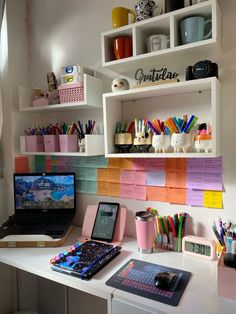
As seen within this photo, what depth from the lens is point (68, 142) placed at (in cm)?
130

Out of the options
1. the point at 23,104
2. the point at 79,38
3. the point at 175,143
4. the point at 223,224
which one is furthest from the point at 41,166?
the point at 223,224

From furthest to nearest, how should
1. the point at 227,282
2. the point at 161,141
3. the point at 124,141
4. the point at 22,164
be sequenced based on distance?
1. the point at 22,164
2. the point at 124,141
3. the point at 161,141
4. the point at 227,282

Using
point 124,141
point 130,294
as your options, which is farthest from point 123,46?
point 130,294

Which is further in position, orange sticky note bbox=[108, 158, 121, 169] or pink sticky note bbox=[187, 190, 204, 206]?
orange sticky note bbox=[108, 158, 121, 169]

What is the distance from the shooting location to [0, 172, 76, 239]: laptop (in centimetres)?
140

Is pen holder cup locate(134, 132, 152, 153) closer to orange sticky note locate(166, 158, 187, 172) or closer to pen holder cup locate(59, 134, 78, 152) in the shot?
orange sticky note locate(166, 158, 187, 172)

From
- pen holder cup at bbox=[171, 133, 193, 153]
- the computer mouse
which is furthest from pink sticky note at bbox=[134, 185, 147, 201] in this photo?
the computer mouse

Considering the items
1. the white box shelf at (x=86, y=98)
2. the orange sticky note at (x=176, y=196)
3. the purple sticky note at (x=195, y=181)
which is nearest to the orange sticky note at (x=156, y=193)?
the orange sticky note at (x=176, y=196)

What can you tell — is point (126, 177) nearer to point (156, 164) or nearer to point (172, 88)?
point (156, 164)

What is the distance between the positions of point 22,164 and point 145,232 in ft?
2.92

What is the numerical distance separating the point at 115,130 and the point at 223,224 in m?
0.64

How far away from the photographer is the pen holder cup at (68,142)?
130 centimetres

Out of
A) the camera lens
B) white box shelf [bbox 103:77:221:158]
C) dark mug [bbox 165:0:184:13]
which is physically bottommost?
white box shelf [bbox 103:77:221:158]

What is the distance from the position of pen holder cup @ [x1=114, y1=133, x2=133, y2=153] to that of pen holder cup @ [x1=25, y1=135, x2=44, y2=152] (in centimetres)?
50
